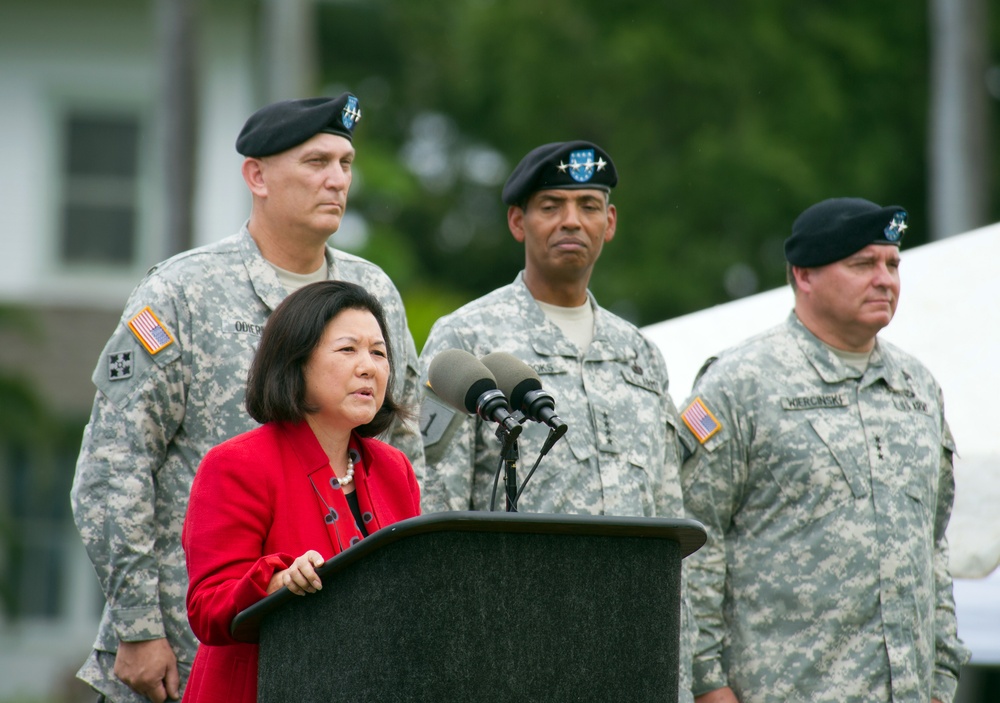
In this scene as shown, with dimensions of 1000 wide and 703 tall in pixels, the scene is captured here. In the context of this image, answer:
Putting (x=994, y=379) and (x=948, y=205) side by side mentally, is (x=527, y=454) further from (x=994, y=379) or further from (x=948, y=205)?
(x=948, y=205)

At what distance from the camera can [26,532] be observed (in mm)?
15352

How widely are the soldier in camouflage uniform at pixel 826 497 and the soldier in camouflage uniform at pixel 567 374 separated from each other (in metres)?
0.24

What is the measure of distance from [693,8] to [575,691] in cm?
1536

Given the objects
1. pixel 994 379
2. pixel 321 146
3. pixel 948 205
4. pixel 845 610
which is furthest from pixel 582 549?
pixel 948 205

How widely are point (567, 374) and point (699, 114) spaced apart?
13.0 metres

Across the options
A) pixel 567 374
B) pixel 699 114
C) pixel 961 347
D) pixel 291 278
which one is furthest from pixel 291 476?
pixel 699 114

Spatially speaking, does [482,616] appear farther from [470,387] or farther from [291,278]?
[291,278]

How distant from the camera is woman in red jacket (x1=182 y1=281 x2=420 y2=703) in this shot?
2.88 m

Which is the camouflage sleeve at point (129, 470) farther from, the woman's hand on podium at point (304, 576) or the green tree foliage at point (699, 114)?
the green tree foliage at point (699, 114)

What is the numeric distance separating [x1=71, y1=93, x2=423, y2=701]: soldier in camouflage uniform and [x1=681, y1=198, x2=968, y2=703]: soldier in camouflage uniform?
1133mm

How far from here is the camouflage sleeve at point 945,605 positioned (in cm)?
476

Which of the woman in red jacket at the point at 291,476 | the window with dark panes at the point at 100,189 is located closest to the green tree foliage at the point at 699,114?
the window with dark panes at the point at 100,189

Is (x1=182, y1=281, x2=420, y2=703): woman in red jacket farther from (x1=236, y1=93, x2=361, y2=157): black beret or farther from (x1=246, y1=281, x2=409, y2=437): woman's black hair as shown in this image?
(x1=236, y1=93, x2=361, y2=157): black beret

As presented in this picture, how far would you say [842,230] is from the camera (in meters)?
4.82
